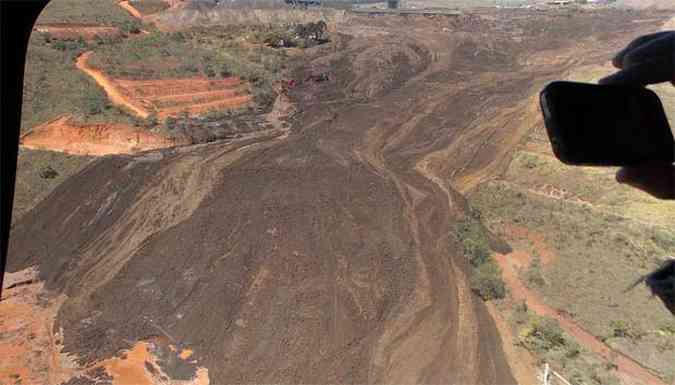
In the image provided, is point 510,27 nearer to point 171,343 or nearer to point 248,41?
point 248,41

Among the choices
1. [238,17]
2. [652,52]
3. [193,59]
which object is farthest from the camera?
[238,17]

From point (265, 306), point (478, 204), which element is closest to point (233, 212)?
point (265, 306)

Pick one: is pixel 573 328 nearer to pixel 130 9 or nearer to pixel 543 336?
pixel 543 336

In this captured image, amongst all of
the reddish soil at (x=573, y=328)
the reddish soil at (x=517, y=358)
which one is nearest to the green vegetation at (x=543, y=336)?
the reddish soil at (x=517, y=358)

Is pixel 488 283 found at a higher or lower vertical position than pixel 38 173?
lower

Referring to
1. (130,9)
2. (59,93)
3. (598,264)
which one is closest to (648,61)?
(598,264)

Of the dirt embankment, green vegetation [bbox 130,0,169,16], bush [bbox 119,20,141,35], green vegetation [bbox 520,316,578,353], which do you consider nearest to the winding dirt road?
bush [bbox 119,20,141,35]
